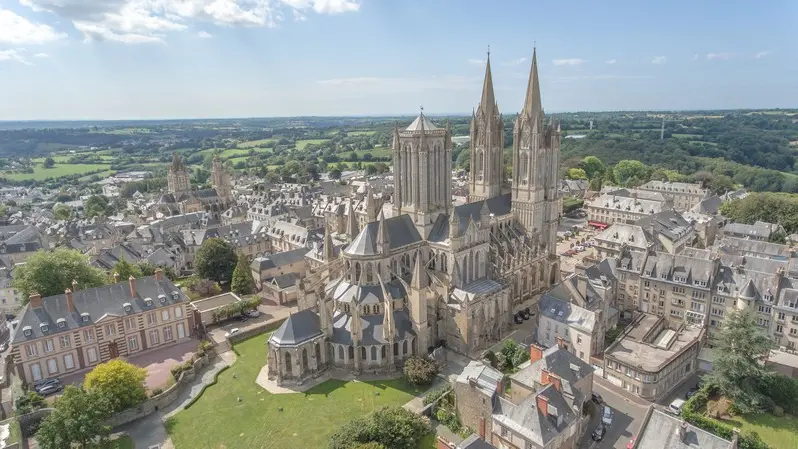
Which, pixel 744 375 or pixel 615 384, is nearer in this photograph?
pixel 744 375

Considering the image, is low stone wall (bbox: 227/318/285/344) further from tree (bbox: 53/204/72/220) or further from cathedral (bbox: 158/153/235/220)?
tree (bbox: 53/204/72/220)

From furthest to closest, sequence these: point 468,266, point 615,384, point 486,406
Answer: point 468,266, point 615,384, point 486,406

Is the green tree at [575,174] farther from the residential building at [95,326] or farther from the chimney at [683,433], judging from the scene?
the chimney at [683,433]

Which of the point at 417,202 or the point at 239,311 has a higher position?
the point at 417,202

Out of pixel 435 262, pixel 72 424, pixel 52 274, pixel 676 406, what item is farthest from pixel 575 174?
pixel 72 424

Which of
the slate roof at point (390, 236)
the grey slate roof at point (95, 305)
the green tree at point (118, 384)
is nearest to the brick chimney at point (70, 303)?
the grey slate roof at point (95, 305)

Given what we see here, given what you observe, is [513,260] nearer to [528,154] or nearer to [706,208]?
[528,154]

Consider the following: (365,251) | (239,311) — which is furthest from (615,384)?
(239,311)
